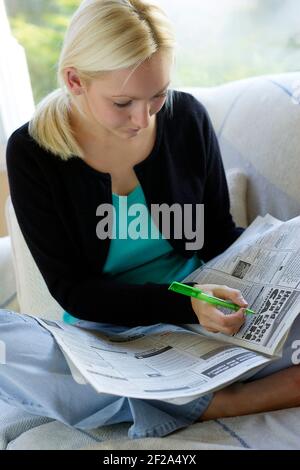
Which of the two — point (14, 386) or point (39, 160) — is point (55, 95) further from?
point (14, 386)

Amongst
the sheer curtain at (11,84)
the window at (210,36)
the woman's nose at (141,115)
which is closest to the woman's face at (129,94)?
the woman's nose at (141,115)

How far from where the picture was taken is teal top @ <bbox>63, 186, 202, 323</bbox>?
1.18 metres

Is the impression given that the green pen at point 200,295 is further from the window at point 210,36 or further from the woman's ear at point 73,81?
the window at point 210,36

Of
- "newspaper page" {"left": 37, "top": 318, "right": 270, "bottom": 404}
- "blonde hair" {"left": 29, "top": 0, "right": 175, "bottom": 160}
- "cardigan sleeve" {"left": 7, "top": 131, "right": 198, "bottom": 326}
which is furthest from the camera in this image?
"cardigan sleeve" {"left": 7, "top": 131, "right": 198, "bottom": 326}

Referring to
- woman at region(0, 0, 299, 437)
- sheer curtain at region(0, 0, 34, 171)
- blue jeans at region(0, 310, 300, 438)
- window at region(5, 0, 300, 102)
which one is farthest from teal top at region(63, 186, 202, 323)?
sheer curtain at region(0, 0, 34, 171)

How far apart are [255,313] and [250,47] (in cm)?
100

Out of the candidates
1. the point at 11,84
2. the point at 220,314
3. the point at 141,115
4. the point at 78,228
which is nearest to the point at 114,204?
the point at 78,228

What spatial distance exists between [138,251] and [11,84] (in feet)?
2.80

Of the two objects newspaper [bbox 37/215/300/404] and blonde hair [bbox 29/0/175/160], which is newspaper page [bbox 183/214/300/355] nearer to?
newspaper [bbox 37/215/300/404]

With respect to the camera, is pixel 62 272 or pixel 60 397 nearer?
pixel 60 397

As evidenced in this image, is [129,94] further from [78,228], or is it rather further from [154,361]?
[154,361]

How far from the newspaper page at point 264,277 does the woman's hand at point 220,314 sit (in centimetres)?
2

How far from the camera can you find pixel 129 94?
99 cm

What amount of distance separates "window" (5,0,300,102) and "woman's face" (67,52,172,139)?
2.10 feet
